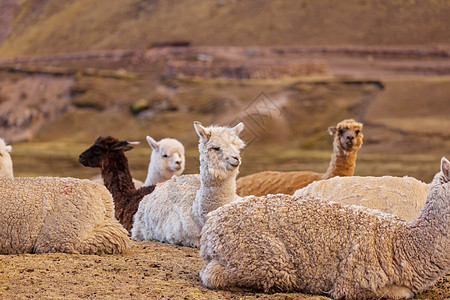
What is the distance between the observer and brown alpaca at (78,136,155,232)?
8211mm

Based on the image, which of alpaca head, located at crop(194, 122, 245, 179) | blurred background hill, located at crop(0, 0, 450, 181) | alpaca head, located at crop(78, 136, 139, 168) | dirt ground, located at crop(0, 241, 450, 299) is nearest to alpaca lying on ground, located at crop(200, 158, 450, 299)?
dirt ground, located at crop(0, 241, 450, 299)

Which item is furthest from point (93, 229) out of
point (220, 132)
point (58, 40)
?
point (58, 40)

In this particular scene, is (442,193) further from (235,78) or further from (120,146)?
(235,78)

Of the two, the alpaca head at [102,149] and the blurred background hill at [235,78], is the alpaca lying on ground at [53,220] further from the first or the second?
the blurred background hill at [235,78]

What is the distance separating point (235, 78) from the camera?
39656 millimetres

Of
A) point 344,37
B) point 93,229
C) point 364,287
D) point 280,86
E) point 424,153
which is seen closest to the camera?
point 364,287

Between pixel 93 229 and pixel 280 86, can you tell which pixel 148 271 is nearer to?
pixel 93 229

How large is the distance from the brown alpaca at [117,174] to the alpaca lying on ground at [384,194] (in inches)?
101

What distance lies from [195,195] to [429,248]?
3.01 meters

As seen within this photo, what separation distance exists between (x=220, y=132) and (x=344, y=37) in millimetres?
41025

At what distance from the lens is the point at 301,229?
484cm

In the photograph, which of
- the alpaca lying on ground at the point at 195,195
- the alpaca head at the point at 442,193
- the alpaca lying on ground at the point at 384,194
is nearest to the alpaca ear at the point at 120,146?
the alpaca lying on ground at the point at 195,195

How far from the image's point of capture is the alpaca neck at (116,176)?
8.27 m

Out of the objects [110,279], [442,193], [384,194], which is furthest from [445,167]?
[110,279]
